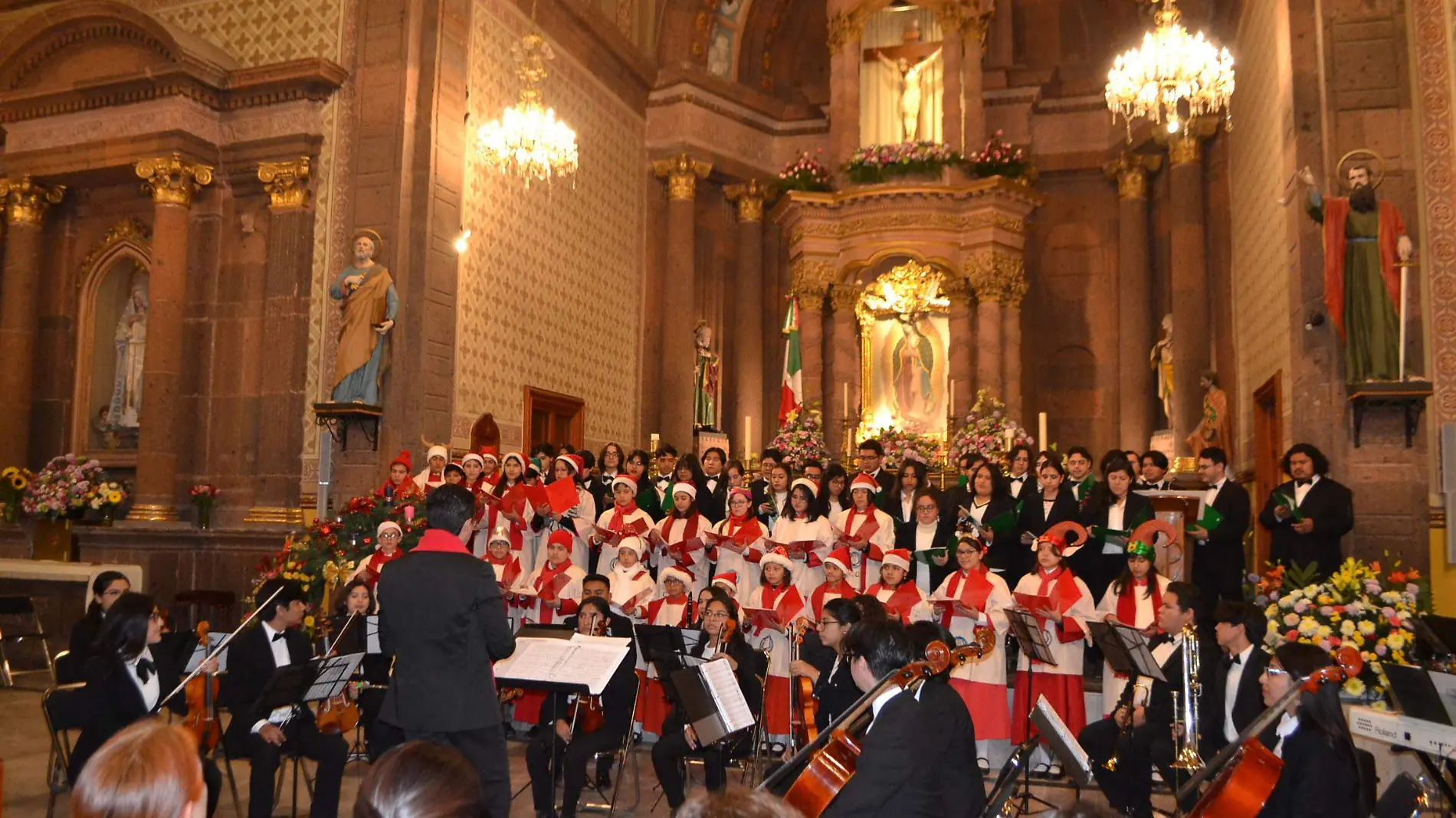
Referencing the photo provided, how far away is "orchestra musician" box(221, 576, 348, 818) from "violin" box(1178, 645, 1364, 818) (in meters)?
4.54

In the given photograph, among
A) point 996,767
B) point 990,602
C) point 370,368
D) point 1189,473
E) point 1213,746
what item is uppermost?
point 370,368

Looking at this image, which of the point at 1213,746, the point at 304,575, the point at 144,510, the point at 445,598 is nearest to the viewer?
the point at 445,598

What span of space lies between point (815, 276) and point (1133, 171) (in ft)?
16.5

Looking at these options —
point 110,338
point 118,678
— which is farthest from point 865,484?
point 110,338

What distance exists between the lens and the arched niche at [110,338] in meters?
14.5

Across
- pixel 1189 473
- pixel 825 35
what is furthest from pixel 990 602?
pixel 825 35

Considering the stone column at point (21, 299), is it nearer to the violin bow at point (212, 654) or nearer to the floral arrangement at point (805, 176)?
the violin bow at point (212, 654)

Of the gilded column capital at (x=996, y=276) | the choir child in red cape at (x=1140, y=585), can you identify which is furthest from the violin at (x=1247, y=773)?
the gilded column capital at (x=996, y=276)

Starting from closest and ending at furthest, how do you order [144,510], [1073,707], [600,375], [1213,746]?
[1213,746] → [1073,707] → [144,510] → [600,375]

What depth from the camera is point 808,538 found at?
9.52 m

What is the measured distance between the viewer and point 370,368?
1186 centimetres

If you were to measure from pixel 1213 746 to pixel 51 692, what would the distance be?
6.57 meters

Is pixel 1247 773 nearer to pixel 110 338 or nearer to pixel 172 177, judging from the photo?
pixel 172 177

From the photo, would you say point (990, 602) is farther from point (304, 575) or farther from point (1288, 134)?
point (304, 575)
